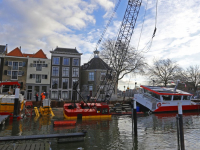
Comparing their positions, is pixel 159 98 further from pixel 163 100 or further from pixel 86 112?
pixel 86 112

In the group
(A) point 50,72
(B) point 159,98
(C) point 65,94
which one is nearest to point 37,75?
(A) point 50,72

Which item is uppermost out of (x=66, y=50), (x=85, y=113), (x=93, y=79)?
(x=66, y=50)

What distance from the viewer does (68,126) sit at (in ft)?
54.3

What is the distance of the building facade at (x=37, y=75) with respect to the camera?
40969 millimetres

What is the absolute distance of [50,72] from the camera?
43.6m

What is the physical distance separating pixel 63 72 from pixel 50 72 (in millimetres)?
3168

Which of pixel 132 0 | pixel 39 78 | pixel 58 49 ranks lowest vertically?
pixel 39 78

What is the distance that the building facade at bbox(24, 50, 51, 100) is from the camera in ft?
134

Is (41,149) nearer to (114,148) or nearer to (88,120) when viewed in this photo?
(114,148)

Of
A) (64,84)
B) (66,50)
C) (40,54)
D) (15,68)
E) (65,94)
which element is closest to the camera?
(15,68)

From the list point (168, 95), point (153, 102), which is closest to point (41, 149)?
point (153, 102)

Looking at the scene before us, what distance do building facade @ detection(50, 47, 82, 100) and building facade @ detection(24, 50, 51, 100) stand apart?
1560mm

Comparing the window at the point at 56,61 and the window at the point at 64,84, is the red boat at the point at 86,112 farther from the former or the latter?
the window at the point at 56,61

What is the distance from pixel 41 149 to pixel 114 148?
447 cm
